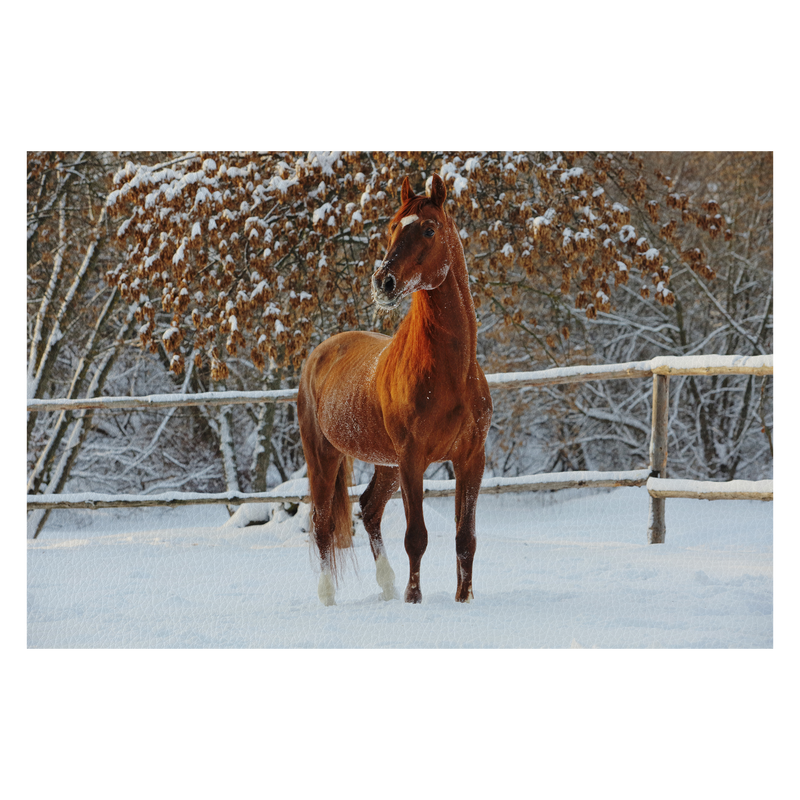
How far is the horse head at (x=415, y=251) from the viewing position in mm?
2738

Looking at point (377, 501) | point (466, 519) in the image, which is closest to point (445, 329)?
point (466, 519)

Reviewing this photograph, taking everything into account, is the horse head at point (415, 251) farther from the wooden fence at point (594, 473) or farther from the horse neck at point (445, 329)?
the wooden fence at point (594, 473)

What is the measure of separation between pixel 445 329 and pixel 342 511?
1.22 metres

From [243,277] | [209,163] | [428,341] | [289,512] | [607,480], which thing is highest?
[209,163]

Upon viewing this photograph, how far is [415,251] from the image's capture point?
2.83 metres

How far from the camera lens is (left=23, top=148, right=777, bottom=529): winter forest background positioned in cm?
526

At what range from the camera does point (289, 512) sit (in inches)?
236

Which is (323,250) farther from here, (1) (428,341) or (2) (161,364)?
(2) (161,364)

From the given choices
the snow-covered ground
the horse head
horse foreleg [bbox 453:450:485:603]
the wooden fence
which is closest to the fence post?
the wooden fence

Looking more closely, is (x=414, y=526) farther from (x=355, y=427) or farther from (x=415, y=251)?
(x=415, y=251)

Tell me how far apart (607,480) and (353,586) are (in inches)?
77.5

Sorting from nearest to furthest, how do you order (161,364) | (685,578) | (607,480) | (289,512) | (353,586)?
1. (685,578)
2. (353,586)
3. (607,480)
4. (289,512)
5. (161,364)
